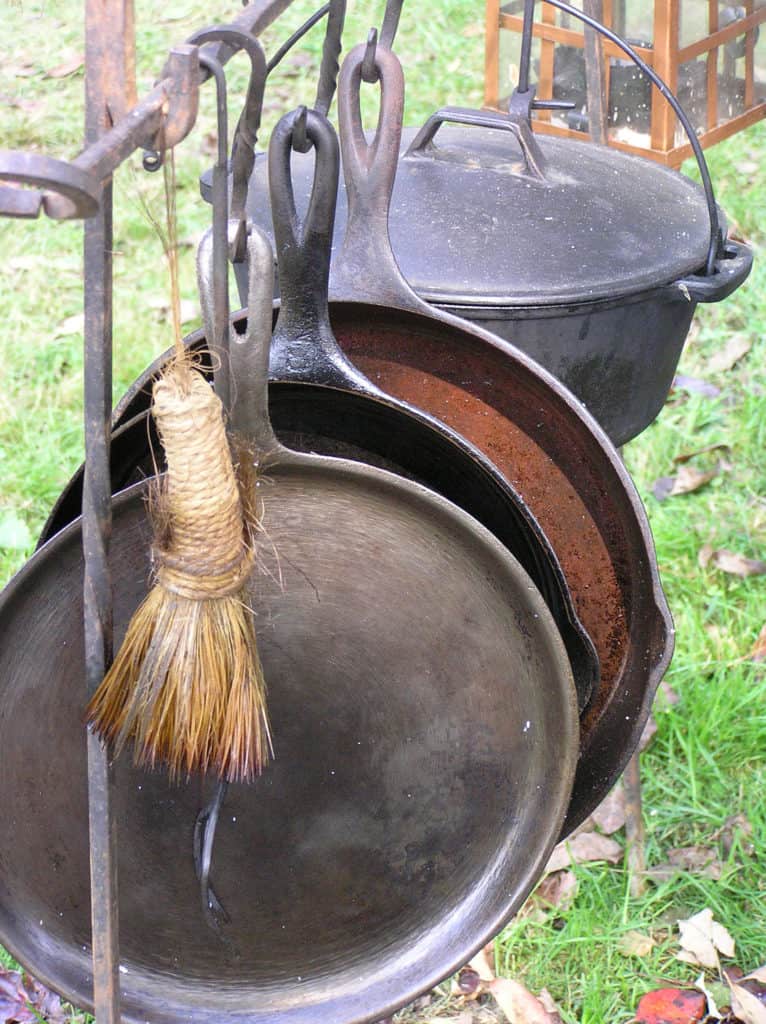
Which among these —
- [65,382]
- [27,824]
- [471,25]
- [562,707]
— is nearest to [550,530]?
[562,707]

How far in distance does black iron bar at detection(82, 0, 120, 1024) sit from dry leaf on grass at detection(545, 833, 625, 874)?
1200mm

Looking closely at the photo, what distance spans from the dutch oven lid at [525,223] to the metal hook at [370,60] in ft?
0.86

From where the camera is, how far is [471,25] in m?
5.19

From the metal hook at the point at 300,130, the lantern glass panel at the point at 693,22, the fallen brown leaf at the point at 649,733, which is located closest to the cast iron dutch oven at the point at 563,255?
the metal hook at the point at 300,130

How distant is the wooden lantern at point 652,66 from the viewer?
257 centimetres

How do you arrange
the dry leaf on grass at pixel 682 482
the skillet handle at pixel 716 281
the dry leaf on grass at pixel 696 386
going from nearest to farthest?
1. the skillet handle at pixel 716 281
2. the dry leaf on grass at pixel 682 482
3. the dry leaf on grass at pixel 696 386

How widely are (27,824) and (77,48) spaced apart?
470cm

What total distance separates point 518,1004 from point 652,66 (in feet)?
6.45

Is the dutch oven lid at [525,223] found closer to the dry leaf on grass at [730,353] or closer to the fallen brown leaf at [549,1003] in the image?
the fallen brown leaf at [549,1003]

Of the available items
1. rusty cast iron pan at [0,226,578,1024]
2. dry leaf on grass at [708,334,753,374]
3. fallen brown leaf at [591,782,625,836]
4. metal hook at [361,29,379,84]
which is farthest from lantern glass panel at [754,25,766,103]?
rusty cast iron pan at [0,226,578,1024]

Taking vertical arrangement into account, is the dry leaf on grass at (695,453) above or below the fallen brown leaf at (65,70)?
below

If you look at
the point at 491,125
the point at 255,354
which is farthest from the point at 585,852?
the point at 255,354

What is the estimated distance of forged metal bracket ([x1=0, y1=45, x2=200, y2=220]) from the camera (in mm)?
632

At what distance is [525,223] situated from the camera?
1.52 metres
